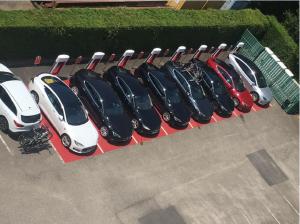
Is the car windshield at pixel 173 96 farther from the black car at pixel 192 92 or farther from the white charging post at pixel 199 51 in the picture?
the white charging post at pixel 199 51

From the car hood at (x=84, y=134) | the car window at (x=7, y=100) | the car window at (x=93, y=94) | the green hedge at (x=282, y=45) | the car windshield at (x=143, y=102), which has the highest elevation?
the green hedge at (x=282, y=45)

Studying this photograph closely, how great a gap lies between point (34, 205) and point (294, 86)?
17039mm

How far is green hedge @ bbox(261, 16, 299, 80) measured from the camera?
28.8m

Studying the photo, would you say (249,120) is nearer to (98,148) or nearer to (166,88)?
(166,88)

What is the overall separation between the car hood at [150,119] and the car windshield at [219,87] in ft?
15.0

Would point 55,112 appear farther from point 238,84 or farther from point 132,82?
point 238,84

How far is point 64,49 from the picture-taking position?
835 inches

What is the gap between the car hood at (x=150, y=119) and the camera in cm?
2011

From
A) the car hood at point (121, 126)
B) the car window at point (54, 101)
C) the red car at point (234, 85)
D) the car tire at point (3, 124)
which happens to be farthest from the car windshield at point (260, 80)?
the car tire at point (3, 124)

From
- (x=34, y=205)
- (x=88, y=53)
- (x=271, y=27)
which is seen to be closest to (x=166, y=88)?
(x=88, y=53)

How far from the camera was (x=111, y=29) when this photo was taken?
2188cm

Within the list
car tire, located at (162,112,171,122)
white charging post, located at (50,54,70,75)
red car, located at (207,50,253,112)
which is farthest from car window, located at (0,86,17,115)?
red car, located at (207,50,253,112)

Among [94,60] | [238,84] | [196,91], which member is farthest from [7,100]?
[238,84]

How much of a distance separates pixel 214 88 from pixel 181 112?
3.08 metres
